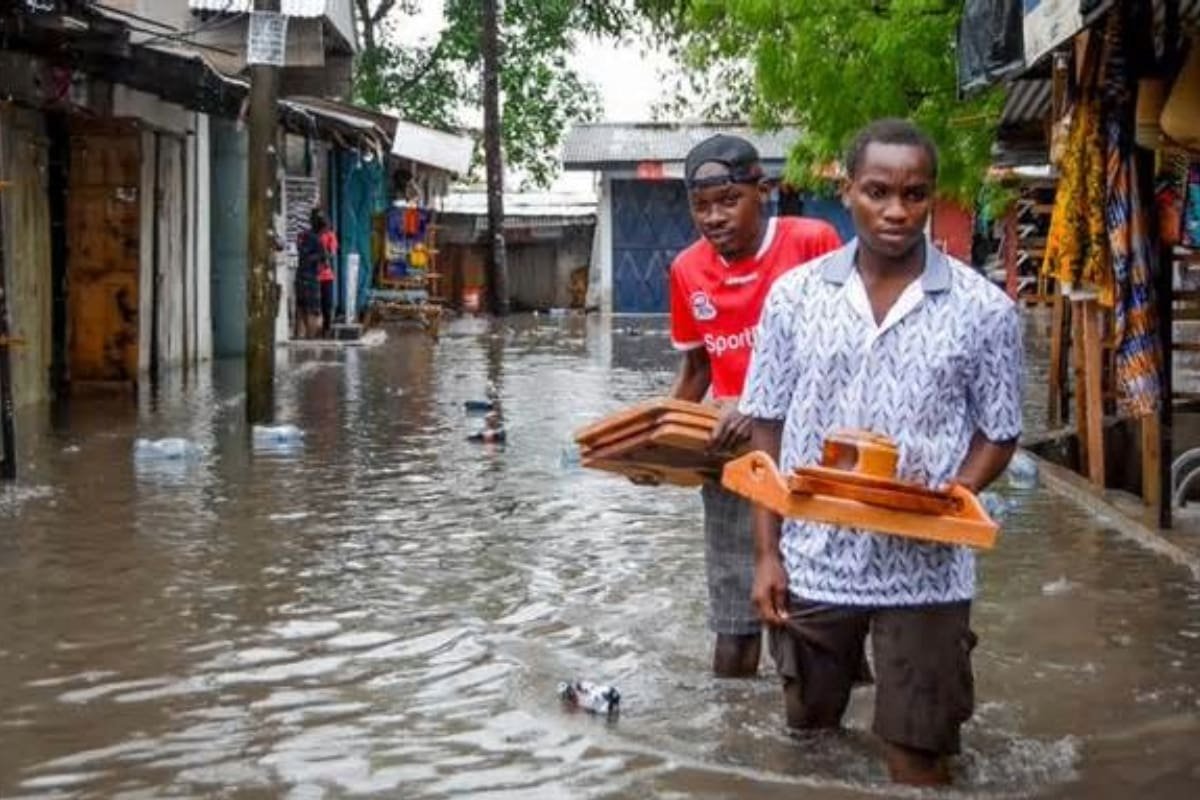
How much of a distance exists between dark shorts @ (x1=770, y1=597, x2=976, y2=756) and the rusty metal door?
43.6 ft

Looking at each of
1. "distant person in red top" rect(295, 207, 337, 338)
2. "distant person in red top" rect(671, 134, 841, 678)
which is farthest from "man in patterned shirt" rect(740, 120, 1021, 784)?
"distant person in red top" rect(295, 207, 337, 338)

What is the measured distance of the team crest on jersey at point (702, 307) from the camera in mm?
5926

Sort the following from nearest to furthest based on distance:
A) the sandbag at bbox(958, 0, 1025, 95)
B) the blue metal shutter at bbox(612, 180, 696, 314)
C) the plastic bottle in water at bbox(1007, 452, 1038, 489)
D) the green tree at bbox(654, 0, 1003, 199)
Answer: the sandbag at bbox(958, 0, 1025, 95)
the plastic bottle in water at bbox(1007, 452, 1038, 489)
the green tree at bbox(654, 0, 1003, 199)
the blue metal shutter at bbox(612, 180, 696, 314)

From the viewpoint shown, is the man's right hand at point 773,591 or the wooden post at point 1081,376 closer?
the man's right hand at point 773,591

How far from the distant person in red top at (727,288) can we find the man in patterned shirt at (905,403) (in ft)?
3.00

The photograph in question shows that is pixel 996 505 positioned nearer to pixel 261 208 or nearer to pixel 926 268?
pixel 261 208

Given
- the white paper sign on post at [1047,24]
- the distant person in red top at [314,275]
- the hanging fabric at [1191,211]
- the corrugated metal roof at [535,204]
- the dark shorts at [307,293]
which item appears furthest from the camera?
the corrugated metal roof at [535,204]

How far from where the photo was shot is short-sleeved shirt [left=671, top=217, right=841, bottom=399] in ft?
19.2

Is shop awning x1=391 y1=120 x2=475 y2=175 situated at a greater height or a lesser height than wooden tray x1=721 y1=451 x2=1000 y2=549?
greater

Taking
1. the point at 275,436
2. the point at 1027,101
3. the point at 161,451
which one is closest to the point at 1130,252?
the point at 1027,101

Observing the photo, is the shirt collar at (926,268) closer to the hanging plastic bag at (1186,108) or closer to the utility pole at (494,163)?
the hanging plastic bag at (1186,108)

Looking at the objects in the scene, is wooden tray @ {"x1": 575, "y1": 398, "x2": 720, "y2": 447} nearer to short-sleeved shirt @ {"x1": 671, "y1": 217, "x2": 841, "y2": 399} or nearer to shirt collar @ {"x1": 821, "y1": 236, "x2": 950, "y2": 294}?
short-sleeved shirt @ {"x1": 671, "y1": 217, "x2": 841, "y2": 399}

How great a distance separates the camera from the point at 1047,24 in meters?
8.55

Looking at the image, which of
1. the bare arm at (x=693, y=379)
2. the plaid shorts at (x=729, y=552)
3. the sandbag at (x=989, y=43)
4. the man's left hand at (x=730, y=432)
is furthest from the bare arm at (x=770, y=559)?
the sandbag at (x=989, y=43)
